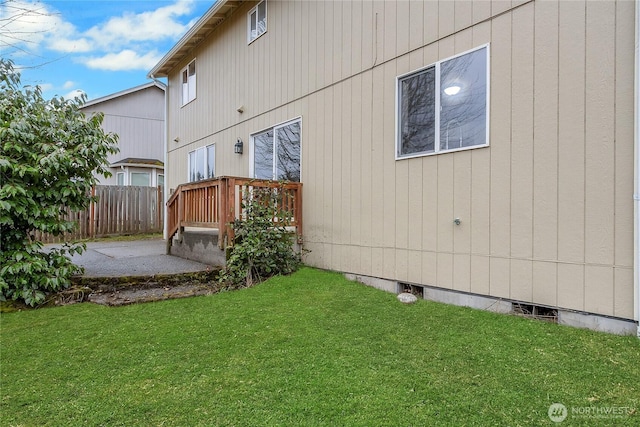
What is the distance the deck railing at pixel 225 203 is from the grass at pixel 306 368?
75.1 inches

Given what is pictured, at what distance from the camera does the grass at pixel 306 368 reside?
6.71 ft

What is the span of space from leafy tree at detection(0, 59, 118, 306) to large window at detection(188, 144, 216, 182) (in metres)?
4.82

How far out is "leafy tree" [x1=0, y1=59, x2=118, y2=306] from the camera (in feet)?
13.1

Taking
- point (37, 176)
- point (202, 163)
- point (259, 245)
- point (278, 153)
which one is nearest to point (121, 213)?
point (202, 163)

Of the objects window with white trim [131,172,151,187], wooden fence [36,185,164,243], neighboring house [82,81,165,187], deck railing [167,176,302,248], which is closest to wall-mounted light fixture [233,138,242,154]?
deck railing [167,176,302,248]

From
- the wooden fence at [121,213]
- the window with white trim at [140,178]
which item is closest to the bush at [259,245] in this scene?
the wooden fence at [121,213]

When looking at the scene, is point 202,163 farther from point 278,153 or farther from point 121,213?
point 121,213

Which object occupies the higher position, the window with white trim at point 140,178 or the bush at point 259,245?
the window with white trim at point 140,178

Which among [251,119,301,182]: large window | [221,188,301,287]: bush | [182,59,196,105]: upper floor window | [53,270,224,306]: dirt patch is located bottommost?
[53,270,224,306]: dirt patch

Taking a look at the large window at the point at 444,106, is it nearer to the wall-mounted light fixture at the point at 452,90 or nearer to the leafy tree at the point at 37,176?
the wall-mounted light fixture at the point at 452,90

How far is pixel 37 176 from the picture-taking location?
407 centimetres

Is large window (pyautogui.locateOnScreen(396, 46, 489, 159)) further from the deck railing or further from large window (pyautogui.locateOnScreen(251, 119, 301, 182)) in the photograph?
large window (pyautogui.locateOnScreen(251, 119, 301, 182))

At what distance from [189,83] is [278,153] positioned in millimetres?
5301

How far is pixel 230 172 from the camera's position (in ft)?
28.3
